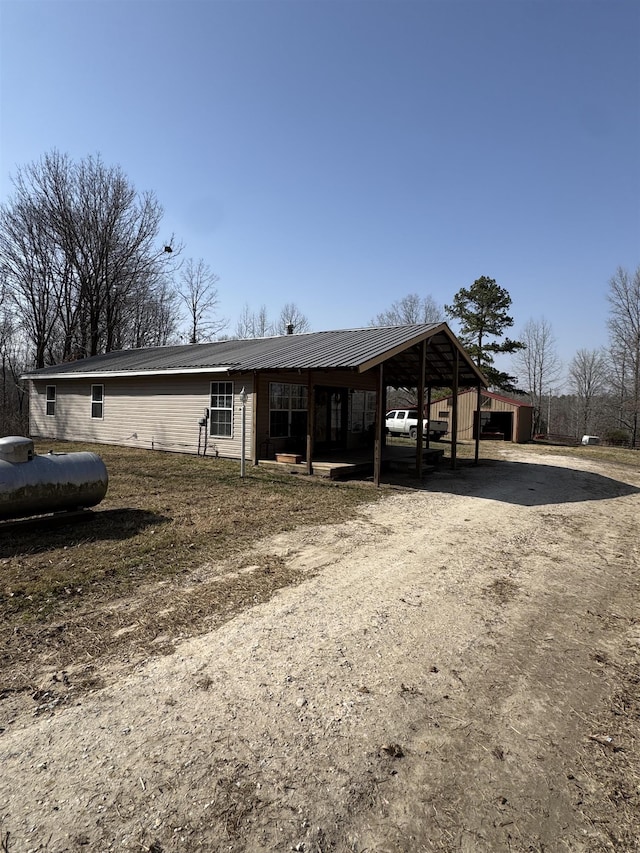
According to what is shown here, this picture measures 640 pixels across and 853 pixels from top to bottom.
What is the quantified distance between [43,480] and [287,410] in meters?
8.30

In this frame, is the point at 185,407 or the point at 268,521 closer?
the point at 268,521

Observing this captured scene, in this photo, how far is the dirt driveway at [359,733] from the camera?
2.04 meters

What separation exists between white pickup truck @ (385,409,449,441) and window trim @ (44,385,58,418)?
16.8m

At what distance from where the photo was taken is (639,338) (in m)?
35.4

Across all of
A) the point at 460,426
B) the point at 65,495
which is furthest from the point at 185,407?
the point at 460,426

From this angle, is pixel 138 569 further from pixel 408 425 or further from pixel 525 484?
pixel 408 425

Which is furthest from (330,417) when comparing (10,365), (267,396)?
(10,365)

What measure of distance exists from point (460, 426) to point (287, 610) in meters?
27.1

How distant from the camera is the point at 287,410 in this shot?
14.0m

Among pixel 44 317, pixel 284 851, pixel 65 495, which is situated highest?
pixel 44 317

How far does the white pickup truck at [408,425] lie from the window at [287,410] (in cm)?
1371

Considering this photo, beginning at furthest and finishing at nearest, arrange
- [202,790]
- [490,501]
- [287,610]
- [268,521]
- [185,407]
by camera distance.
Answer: [185,407] < [490,501] < [268,521] < [287,610] < [202,790]

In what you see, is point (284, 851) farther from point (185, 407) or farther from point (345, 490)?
point (185, 407)

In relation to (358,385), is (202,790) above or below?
below
